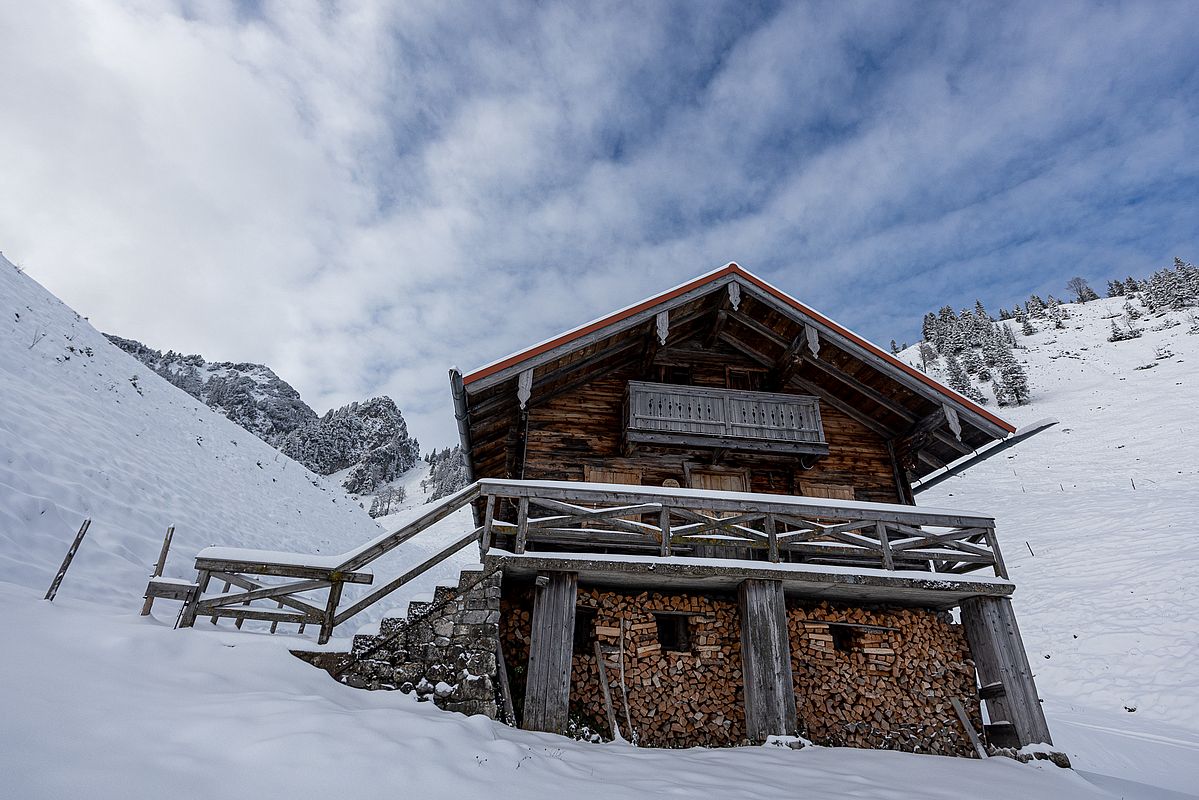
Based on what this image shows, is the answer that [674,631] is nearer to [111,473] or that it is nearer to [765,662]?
[765,662]

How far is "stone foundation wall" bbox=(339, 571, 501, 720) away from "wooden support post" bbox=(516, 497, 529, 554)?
0.91 metres

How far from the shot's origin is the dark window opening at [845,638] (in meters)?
9.45

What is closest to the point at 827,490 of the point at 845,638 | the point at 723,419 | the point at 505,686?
the point at 723,419

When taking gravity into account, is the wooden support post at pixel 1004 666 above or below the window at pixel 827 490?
below

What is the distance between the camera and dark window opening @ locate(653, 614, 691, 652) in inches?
367

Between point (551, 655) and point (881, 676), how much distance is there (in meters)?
5.24

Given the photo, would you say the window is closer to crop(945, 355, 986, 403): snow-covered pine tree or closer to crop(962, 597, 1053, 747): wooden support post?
crop(962, 597, 1053, 747): wooden support post

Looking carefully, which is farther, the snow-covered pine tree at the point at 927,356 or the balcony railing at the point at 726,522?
the snow-covered pine tree at the point at 927,356

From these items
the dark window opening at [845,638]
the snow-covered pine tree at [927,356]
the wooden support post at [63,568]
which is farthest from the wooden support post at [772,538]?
the snow-covered pine tree at [927,356]

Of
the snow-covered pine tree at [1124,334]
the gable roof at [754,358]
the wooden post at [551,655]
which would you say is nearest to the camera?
the wooden post at [551,655]

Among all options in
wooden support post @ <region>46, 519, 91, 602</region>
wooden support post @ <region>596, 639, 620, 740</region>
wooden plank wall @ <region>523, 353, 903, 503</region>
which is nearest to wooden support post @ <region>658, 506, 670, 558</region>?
wooden support post @ <region>596, 639, 620, 740</region>

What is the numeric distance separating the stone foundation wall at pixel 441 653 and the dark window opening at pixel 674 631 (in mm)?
3098

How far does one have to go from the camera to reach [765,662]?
321 inches

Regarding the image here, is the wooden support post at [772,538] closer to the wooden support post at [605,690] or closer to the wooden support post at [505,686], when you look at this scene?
the wooden support post at [605,690]
